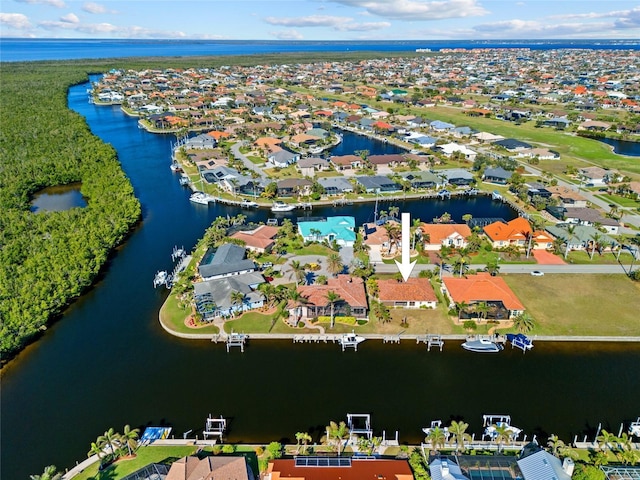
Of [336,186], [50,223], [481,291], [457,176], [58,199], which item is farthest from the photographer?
[457,176]

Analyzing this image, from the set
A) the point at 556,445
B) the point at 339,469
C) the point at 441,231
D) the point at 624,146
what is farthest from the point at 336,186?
the point at 624,146

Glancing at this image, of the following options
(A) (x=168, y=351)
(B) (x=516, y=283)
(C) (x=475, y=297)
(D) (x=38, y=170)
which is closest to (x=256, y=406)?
(A) (x=168, y=351)

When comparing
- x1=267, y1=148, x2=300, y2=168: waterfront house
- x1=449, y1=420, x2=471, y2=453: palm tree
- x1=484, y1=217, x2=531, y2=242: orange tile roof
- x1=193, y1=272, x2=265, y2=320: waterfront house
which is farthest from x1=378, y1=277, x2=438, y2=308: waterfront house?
x1=267, y1=148, x2=300, y2=168: waterfront house

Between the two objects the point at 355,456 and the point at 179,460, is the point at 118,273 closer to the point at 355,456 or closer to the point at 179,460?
the point at 179,460

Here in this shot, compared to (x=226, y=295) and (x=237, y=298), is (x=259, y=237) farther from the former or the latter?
(x=237, y=298)

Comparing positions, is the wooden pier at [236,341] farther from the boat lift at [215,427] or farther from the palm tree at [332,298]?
the palm tree at [332,298]

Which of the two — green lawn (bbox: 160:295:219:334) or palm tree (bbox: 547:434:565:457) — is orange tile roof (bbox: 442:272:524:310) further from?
green lawn (bbox: 160:295:219:334)
